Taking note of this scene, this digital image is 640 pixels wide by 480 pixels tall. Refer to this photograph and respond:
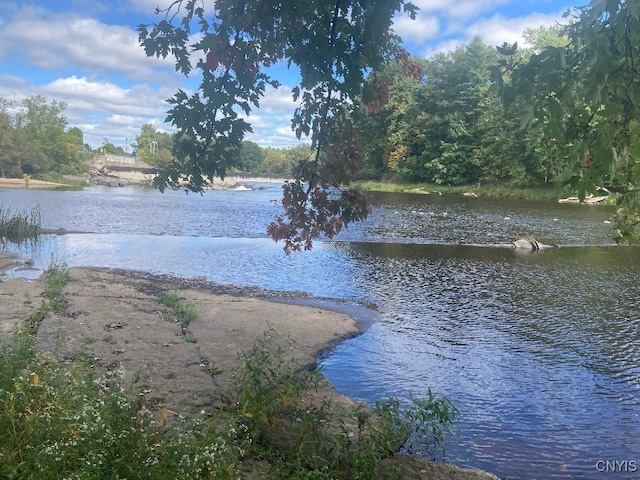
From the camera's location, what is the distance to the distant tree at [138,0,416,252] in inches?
175

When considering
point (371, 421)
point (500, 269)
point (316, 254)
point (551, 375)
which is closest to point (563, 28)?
point (371, 421)

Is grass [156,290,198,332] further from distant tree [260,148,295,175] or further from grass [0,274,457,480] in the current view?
distant tree [260,148,295,175]

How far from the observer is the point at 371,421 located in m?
5.62

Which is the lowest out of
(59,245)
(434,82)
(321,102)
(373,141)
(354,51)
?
(59,245)

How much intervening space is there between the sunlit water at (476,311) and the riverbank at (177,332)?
0.89 metres

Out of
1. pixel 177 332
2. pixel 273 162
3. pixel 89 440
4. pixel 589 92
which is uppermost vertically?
pixel 273 162

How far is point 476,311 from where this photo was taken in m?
12.2

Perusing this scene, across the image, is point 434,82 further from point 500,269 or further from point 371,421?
point 371,421

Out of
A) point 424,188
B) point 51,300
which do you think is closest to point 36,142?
point 424,188

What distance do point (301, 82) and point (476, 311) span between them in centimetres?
908

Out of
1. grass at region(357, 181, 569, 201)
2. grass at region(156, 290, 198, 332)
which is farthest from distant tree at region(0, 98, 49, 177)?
grass at region(156, 290, 198, 332)

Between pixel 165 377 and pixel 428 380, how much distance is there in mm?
3763

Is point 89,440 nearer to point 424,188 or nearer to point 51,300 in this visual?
point 51,300

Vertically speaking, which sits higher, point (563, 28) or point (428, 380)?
point (563, 28)
